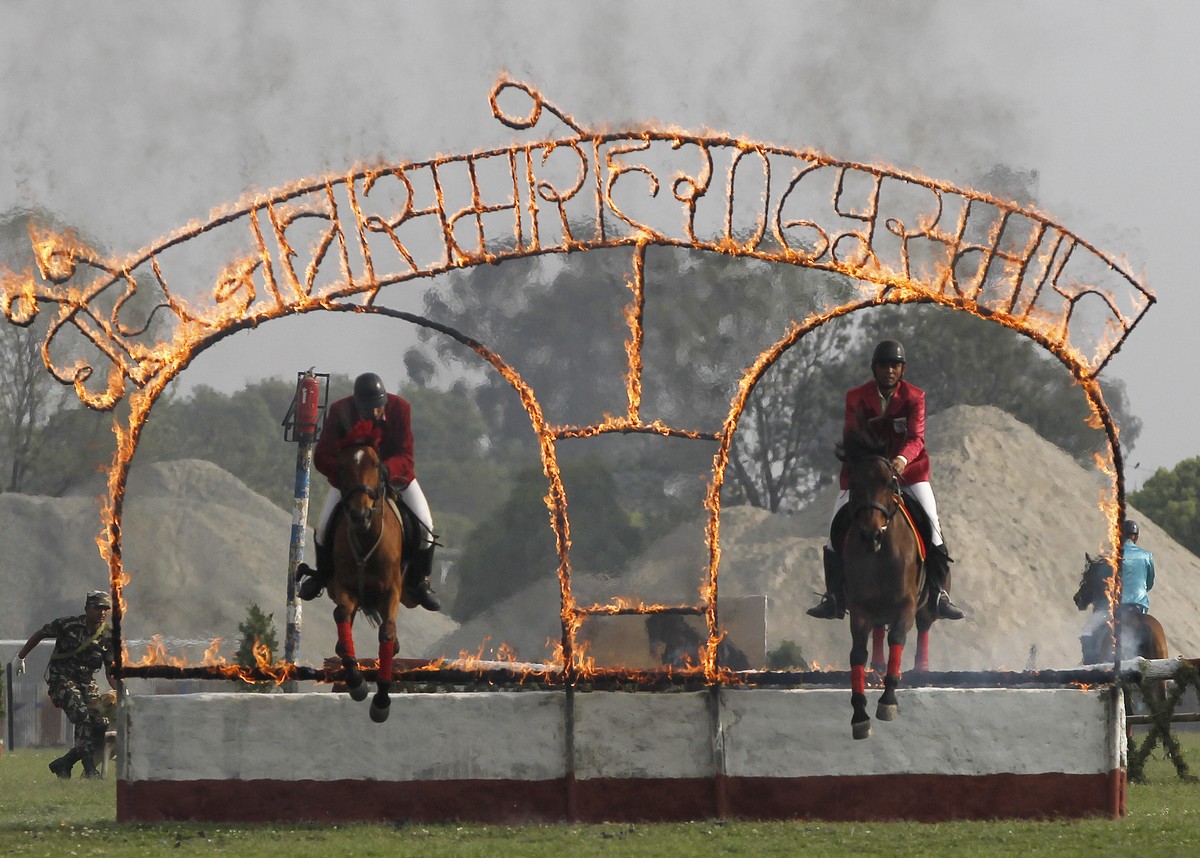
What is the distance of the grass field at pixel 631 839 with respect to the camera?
12047 millimetres

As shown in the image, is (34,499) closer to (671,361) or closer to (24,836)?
(671,361)

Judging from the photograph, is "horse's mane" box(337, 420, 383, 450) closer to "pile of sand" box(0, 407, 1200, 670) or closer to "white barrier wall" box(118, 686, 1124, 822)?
"white barrier wall" box(118, 686, 1124, 822)

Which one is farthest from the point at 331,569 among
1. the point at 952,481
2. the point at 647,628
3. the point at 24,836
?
the point at 952,481

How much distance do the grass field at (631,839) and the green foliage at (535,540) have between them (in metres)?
44.6

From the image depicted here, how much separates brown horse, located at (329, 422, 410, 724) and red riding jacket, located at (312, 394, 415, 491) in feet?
0.87

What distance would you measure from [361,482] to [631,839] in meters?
3.17

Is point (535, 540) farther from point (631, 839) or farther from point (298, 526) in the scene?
point (631, 839)

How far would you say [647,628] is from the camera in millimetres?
33344

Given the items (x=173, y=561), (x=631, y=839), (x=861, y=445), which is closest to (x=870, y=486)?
(x=861, y=445)

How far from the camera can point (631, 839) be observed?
12.8m

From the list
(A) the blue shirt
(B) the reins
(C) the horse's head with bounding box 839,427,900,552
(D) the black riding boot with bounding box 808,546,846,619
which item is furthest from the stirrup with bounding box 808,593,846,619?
(A) the blue shirt

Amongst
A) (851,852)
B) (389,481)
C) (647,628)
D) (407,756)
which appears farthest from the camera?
(647,628)

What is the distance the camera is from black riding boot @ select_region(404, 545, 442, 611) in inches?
517

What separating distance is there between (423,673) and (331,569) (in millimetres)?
1471
